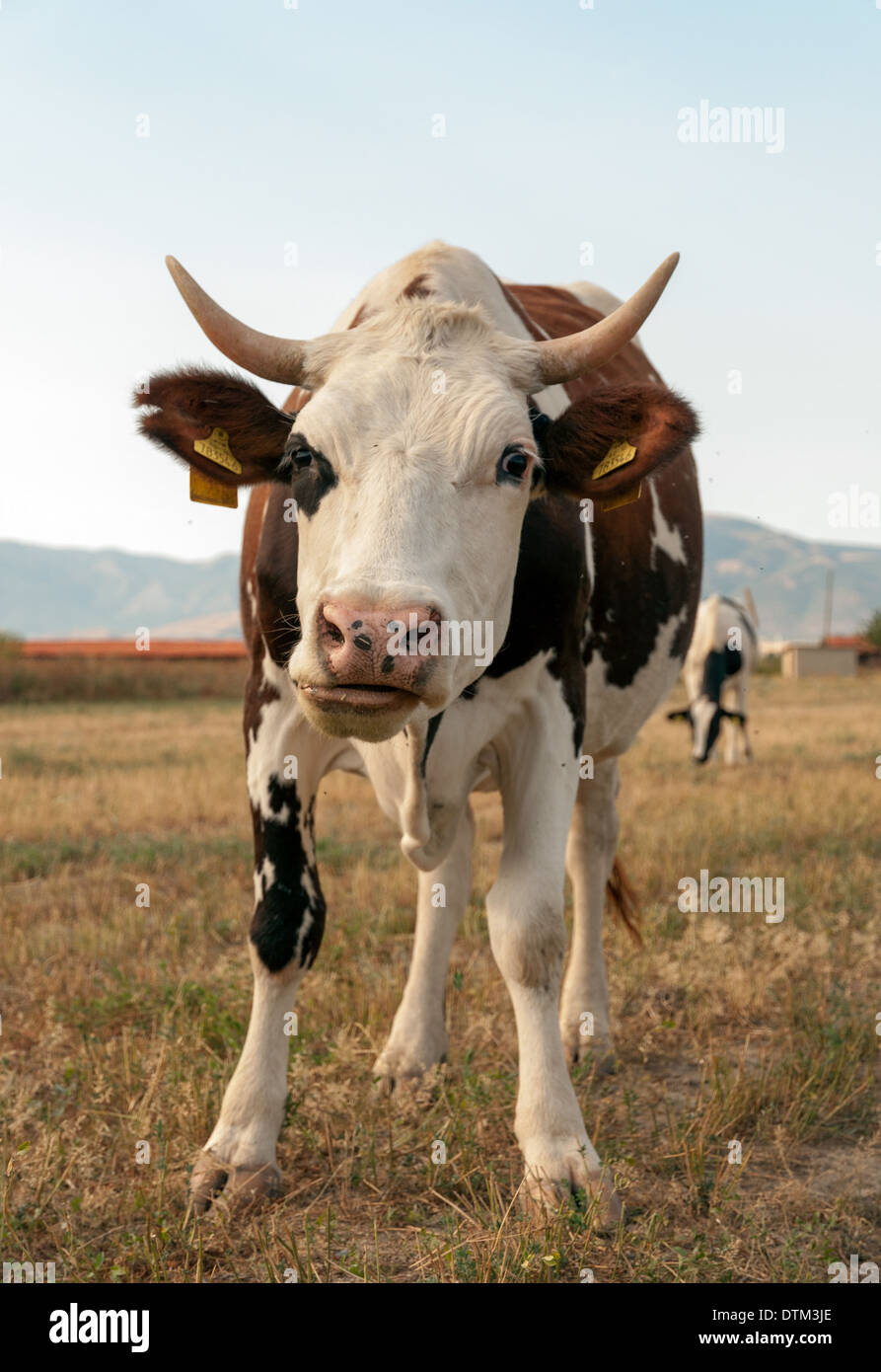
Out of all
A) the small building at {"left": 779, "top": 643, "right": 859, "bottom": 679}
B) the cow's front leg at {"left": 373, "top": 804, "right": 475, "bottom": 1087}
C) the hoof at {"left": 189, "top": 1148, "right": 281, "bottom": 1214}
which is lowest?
the hoof at {"left": 189, "top": 1148, "right": 281, "bottom": 1214}

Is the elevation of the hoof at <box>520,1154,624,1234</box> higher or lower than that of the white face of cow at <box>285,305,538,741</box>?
lower

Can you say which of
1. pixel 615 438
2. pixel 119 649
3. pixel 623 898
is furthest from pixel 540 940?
pixel 119 649

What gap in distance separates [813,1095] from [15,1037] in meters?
2.78

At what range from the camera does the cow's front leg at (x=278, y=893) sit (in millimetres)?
3564

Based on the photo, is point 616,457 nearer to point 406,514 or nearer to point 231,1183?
point 406,514

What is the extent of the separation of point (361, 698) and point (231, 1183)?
1.55m

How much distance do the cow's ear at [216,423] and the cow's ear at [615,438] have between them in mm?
792

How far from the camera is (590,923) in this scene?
16.2ft

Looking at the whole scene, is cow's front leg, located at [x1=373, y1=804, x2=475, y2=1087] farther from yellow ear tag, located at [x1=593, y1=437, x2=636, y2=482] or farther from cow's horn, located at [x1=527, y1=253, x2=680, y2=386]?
cow's horn, located at [x1=527, y1=253, x2=680, y2=386]

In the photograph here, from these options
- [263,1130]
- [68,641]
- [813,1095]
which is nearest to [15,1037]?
[263,1130]

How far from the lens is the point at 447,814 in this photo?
3742mm

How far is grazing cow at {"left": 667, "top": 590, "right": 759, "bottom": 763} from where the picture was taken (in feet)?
46.5

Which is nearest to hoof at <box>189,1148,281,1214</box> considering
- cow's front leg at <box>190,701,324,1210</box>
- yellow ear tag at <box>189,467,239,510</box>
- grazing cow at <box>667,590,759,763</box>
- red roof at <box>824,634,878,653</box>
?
cow's front leg at <box>190,701,324,1210</box>

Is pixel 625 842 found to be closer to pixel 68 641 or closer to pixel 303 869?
pixel 303 869
